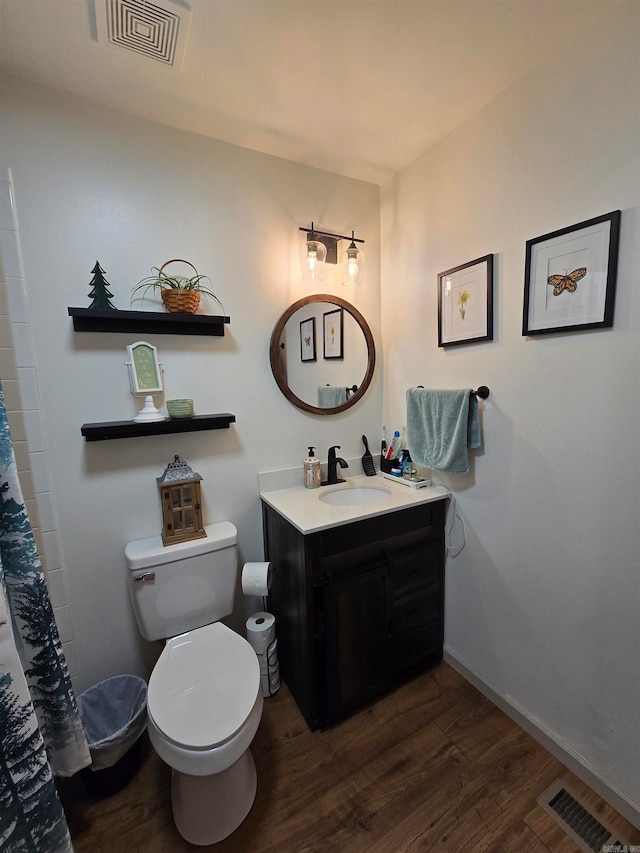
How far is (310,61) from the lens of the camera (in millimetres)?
1159

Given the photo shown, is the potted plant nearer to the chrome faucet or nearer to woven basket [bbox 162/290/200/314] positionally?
woven basket [bbox 162/290/200/314]

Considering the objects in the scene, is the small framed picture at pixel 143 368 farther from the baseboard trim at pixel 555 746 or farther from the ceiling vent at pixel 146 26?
the baseboard trim at pixel 555 746

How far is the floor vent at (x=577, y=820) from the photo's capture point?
3.44 feet

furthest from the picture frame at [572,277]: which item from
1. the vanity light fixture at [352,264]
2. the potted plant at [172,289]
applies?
the potted plant at [172,289]

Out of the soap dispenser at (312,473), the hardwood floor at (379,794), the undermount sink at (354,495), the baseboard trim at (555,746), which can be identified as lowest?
the hardwood floor at (379,794)

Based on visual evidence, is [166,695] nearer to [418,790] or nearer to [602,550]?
[418,790]

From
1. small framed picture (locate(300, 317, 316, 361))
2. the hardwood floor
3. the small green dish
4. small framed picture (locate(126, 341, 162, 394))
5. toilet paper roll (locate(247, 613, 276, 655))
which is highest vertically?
small framed picture (locate(300, 317, 316, 361))

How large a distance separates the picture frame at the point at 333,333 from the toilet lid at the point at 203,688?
1.39 m

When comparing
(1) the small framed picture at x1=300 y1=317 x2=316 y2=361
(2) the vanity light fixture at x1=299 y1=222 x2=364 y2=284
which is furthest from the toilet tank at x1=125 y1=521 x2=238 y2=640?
(2) the vanity light fixture at x1=299 y1=222 x2=364 y2=284

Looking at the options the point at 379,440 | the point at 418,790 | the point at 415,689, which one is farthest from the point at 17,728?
the point at 379,440

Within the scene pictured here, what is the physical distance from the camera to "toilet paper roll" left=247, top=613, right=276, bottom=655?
1.54 m

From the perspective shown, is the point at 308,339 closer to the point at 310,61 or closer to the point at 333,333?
the point at 333,333

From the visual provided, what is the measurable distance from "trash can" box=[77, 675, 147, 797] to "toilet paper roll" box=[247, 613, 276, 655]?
1.45ft

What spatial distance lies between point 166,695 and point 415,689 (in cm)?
112
